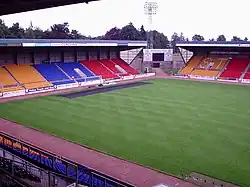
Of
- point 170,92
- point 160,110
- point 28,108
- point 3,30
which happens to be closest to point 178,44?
point 170,92

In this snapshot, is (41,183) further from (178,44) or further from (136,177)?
(178,44)

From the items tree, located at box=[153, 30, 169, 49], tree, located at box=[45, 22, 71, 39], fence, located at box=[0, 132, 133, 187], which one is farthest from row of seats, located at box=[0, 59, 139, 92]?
tree, located at box=[153, 30, 169, 49]

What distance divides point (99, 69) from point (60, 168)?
3652cm

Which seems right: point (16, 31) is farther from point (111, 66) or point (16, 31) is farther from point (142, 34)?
point (142, 34)

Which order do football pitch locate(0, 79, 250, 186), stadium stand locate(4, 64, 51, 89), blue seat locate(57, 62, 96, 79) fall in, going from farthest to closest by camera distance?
blue seat locate(57, 62, 96, 79) < stadium stand locate(4, 64, 51, 89) < football pitch locate(0, 79, 250, 186)

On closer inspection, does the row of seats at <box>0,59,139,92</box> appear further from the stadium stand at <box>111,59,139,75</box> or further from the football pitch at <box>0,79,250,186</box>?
the football pitch at <box>0,79,250,186</box>

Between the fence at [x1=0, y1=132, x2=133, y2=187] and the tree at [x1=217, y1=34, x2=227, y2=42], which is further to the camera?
the tree at [x1=217, y1=34, x2=227, y2=42]

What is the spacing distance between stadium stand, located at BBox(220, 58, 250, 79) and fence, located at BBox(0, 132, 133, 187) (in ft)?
125

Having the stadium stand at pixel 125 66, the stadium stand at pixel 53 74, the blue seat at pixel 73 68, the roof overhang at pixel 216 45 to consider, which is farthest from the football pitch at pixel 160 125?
the stadium stand at pixel 125 66

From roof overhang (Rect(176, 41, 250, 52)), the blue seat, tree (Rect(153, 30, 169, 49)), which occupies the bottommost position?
the blue seat

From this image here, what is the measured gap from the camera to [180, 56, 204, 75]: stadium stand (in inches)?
1971

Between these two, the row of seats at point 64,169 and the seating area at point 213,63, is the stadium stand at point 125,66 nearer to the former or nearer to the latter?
the seating area at point 213,63

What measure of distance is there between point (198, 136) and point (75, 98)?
15.7m

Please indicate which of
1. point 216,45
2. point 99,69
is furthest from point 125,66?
point 216,45
